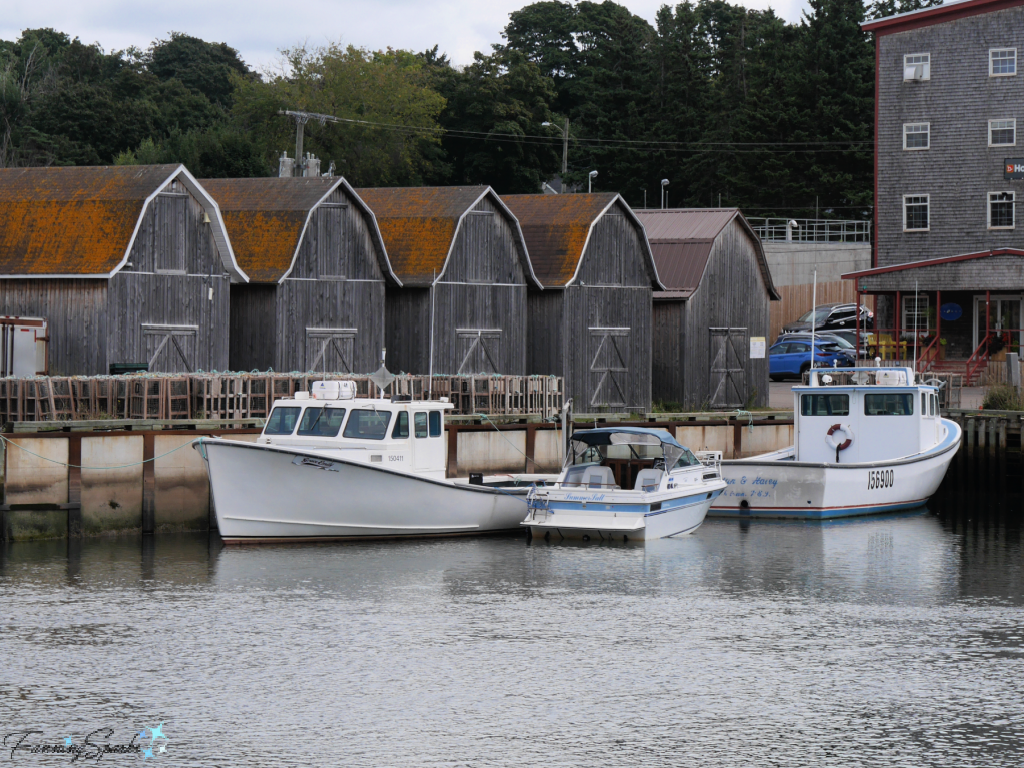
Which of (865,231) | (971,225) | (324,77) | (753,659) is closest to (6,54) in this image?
(324,77)

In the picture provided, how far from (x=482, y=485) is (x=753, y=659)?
1080 cm

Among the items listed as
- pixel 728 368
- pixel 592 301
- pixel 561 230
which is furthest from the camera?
pixel 728 368

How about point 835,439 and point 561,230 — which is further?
point 561,230

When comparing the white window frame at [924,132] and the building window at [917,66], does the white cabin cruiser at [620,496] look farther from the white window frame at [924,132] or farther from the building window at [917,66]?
the building window at [917,66]

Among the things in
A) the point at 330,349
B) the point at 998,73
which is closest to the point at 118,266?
the point at 330,349

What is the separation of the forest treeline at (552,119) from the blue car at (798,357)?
24.7 m

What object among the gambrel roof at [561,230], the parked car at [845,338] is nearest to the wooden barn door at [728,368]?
the gambrel roof at [561,230]

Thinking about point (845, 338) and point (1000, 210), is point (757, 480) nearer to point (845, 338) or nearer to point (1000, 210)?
point (1000, 210)

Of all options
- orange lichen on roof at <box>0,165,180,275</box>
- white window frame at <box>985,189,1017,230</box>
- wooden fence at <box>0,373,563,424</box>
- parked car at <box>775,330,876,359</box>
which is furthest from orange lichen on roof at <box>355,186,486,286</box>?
white window frame at <box>985,189,1017,230</box>

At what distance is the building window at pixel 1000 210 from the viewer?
51.8 meters

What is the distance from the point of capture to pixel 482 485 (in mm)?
28578

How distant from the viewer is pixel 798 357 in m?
53.8

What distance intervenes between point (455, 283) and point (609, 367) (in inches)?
216

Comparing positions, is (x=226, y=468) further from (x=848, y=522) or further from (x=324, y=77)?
(x=324, y=77)
